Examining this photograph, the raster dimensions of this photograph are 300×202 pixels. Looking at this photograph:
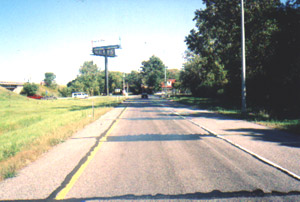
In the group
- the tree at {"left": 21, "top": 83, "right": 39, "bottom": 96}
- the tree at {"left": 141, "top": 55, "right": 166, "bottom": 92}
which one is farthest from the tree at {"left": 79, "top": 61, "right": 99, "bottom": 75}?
the tree at {"left": 21, "top": 83, "right": 39, "bottom": 96}

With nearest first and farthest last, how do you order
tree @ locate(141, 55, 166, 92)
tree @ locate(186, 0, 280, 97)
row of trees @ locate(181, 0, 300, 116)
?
1. row of trees @ locate(181, 0, 300, 116)
2. tree @ locate(186, 0, 280, 97)
3. tree @ locate(141, 55, 166, 92)

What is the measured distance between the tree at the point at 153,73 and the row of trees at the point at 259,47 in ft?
245

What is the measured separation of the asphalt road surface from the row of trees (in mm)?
13332

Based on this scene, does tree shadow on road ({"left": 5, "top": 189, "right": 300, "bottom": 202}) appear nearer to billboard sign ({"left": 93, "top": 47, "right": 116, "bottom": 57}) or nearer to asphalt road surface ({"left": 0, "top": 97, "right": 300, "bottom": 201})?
asphalt road surface ({"left": 0, "top": 97, "right": 300, "bottom": 201})

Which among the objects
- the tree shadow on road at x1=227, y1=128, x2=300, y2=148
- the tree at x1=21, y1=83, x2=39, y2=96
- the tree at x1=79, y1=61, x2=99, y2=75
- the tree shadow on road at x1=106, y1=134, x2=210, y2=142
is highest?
the tree at x1=79, y1=61, x2=99, y2=75

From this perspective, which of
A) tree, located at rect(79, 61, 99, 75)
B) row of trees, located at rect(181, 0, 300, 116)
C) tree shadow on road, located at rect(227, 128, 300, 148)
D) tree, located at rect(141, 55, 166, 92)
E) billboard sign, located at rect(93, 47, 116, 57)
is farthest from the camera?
tree, located at rect(79, 61, 99, 75)

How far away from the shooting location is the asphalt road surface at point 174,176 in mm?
4355

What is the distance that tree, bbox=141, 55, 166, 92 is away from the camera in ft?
366

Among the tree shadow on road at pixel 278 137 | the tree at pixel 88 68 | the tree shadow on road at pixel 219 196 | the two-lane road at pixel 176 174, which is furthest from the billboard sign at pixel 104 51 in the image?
the tree at pixel 88 68

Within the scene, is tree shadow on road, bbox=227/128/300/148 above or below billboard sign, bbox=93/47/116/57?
below

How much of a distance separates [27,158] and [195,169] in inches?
186

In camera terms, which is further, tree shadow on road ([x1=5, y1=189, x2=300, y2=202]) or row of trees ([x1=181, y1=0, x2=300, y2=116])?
row of trees ([x1=181, y1=0, x2=300, y2=116])

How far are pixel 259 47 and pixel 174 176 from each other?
75.1ft

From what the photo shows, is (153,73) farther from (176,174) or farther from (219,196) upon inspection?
(219,196)
